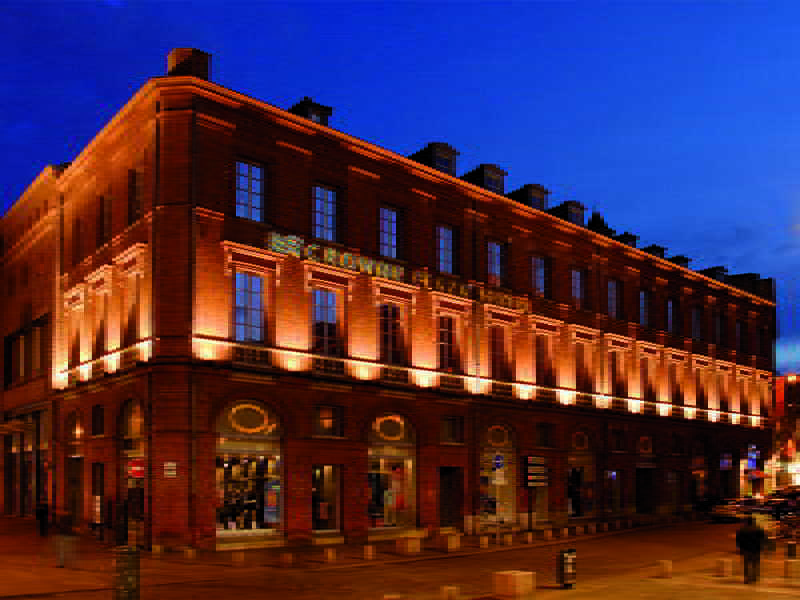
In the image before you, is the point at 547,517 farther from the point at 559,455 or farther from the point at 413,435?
the point at 413,435

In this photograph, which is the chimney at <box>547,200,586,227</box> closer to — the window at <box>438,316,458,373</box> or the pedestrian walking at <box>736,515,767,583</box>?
the window at <box>438,316,458,373</box>

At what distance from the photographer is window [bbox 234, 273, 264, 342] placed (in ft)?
112

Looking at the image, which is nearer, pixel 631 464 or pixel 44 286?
pixel 44 286

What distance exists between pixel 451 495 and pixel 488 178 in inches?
619

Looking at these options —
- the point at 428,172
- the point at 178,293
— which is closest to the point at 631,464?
the point at 428,172

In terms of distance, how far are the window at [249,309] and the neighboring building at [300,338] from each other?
3.5 inches

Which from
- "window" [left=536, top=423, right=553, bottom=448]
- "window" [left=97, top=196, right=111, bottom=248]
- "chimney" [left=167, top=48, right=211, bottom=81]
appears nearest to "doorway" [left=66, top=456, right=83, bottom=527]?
"window" [left=97, top=196, right=111, bottom=248]

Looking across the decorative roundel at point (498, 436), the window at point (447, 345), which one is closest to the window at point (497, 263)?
the window at point (447, 345)

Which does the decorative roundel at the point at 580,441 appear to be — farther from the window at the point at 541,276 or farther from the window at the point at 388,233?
the window at the point at 388,233

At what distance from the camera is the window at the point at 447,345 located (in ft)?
139

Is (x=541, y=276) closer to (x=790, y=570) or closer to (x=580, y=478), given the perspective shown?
(x=580, y=478)

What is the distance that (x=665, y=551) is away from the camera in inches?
1409

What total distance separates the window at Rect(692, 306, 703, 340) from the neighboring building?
762 centimetres

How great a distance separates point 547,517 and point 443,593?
2762 centimetres
